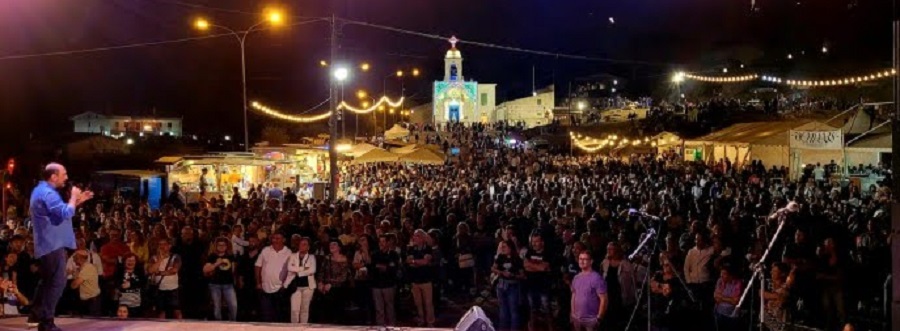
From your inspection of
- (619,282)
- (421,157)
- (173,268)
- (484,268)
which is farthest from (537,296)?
(421,157)

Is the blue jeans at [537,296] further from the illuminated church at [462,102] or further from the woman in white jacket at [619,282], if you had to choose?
the illuminated church at [462,102]

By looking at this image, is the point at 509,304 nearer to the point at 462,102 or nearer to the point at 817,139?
the point at 817,139

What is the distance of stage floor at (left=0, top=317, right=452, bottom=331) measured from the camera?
24.0 ft

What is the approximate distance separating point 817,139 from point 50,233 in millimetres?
18381

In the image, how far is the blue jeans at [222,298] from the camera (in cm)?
959

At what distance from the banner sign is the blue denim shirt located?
17.8 metres

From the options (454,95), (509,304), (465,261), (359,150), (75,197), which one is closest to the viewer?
(75,197)

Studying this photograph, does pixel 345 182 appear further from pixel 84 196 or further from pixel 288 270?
pixel 84 196

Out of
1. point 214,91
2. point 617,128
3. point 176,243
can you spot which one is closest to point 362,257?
point 176,243

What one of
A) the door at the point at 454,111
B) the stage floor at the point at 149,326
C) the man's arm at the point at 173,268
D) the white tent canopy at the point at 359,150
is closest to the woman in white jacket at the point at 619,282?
the stage floor at the point at 149,326

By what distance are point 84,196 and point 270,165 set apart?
1769 centimetres

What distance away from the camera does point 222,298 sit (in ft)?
31.7

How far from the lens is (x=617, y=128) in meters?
47.9

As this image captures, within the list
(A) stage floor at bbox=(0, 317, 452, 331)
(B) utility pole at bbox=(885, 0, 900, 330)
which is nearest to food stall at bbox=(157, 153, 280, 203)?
(A) stage floor at bbox=(0, 317, 452, 331)
